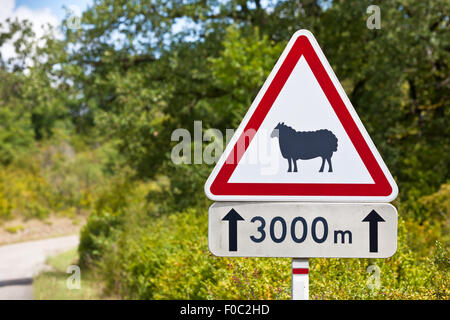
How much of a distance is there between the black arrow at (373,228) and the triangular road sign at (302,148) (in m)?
0.08

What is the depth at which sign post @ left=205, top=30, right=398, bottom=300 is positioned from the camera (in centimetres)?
213

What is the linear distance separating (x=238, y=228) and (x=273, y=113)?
0.53m

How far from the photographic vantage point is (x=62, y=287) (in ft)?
33.9

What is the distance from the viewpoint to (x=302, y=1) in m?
12.0

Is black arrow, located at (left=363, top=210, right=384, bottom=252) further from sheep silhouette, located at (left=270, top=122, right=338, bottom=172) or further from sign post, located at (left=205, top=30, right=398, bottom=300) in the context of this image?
sheep silhouette, located at (left=270, top=122, right=338, bottom=172)

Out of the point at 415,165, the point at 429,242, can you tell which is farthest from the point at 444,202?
the point at 415,165

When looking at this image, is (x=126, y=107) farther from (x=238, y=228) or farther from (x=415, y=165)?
(x=238, y=228)

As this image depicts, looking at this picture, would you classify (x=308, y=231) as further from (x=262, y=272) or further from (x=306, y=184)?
(x=262, y=272)

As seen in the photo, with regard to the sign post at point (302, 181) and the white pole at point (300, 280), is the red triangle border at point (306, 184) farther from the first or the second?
the white pole at point (300, 280)
